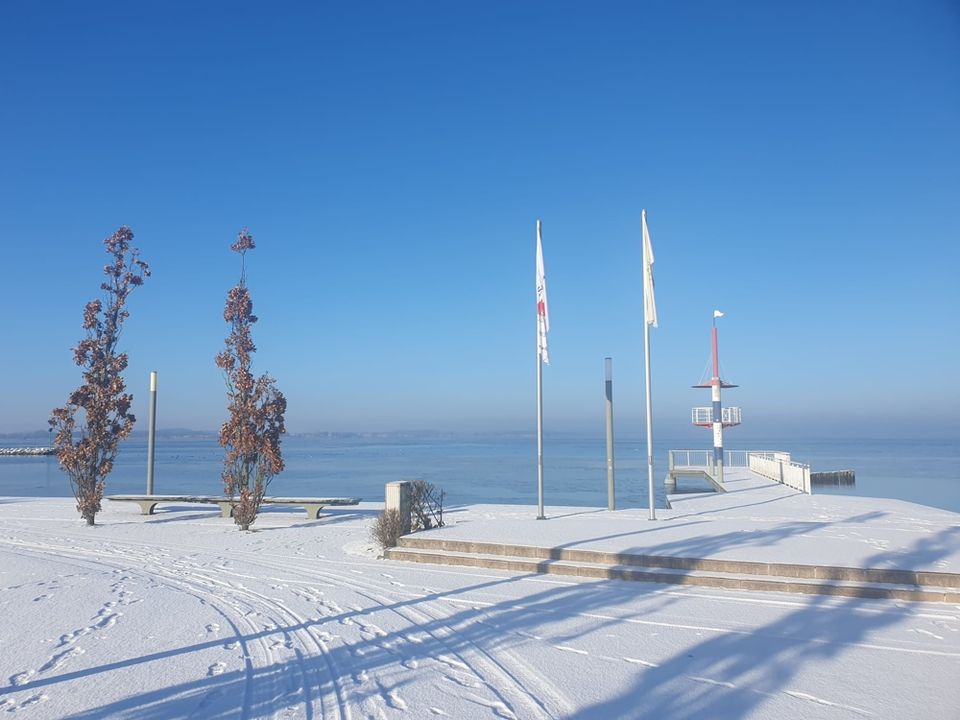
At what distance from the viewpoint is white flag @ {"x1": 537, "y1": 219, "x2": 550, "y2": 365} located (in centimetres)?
1372

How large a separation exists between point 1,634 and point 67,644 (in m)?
0.90

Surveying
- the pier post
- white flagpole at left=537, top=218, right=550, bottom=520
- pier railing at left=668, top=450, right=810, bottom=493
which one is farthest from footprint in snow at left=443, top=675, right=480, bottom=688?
pier railing at left=668, top=450, right=810, bottom=493

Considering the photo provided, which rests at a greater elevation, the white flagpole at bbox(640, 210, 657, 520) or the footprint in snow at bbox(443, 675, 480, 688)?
the white flagpole at bbox(640, 210, 657, 520)

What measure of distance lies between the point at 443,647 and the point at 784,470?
2031 centimetres

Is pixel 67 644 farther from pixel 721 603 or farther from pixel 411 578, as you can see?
pixel 721 603

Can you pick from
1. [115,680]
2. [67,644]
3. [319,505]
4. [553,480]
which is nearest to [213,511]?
[319,505]

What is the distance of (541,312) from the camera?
13.9m

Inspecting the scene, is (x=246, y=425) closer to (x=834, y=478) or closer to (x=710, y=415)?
(x=710, y=415)

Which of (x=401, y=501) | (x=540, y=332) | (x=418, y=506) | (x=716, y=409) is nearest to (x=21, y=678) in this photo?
(x=401, y=501)

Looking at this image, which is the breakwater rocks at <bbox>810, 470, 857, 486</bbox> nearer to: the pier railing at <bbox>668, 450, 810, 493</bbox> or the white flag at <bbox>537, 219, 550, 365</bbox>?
the pier railing at <bbox>668, 450, 810, 493</bbox>

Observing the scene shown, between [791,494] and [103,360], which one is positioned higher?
[103,360]

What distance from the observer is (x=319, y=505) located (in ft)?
51.0

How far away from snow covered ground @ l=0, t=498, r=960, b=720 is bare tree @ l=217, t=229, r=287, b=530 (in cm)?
444

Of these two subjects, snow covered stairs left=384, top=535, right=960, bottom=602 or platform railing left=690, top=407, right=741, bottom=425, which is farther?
platform railing left=690, top=407, right=741, bottom=425
